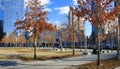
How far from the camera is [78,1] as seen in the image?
68.1 feet

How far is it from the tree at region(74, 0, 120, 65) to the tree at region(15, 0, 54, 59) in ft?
29.7

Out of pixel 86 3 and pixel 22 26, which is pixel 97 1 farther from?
pixel 22 26

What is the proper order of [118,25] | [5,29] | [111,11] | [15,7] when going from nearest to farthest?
[111,11] < [118,25] < [15,7] < [5,29]

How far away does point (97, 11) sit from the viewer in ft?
66.5

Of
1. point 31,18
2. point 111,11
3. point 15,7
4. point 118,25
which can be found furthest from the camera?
point 15,7

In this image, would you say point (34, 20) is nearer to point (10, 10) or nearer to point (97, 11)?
point (97, 11)

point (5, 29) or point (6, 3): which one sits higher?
point (6, 3)

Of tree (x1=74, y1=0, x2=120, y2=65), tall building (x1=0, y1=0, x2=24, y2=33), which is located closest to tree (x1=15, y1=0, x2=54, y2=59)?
tree (x1=74, y1=0, x2=120, y2=65)

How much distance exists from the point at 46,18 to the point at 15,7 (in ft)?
307

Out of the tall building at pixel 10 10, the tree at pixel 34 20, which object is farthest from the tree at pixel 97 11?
A: the tall building at pixel 10 10

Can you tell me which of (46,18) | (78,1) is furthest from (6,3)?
(78,1)

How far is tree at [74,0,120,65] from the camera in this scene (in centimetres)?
1994

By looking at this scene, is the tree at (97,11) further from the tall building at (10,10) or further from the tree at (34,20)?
the tall building at (10,10)

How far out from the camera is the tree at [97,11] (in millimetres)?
19938
